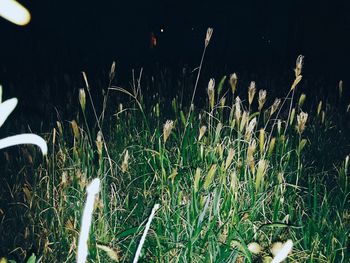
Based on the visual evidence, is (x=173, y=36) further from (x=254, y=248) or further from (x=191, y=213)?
(x=254, y=248)

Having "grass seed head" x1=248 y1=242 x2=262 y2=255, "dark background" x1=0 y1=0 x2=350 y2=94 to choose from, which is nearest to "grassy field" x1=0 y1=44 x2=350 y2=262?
"grass seed head" x1=248 y1=242 x2=262 y2=255

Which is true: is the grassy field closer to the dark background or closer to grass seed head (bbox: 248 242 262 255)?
grass seed head (bbox: 248 242 262 255)

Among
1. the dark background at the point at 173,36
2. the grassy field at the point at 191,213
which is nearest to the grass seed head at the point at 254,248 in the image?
the grassy field at the point at 191,213

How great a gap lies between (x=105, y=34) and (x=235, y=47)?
342cm

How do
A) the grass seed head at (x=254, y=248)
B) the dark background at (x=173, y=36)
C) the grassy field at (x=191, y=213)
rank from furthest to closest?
the dark background at (x=173, y=36) < the grassy field at (x=191, y=213) < the grass seed head at (x=254, y=248)

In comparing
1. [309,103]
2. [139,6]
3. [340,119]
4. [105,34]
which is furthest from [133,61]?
[340,119]

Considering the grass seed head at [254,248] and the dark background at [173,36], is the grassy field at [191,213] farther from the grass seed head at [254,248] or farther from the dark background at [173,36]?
the dark background at [173,36]

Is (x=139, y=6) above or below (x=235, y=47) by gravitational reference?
above

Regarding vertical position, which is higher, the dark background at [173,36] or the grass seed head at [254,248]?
the grass seed head at [254,248]

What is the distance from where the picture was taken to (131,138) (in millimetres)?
2123

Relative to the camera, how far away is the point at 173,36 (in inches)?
379

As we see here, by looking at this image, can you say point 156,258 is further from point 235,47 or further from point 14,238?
point 235,47

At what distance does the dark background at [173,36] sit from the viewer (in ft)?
21.3

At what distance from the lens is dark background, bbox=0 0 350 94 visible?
6.48 meters
